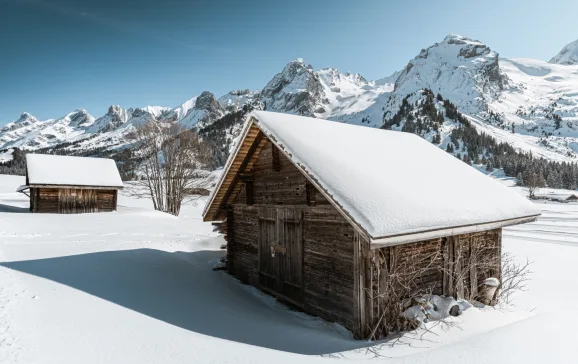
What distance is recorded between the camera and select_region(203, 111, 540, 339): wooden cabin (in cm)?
679

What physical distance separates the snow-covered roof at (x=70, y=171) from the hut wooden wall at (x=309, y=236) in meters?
25.3

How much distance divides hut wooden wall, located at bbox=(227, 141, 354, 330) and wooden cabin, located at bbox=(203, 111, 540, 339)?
0.03 m

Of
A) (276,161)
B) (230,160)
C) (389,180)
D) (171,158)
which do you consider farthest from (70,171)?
(389,180)

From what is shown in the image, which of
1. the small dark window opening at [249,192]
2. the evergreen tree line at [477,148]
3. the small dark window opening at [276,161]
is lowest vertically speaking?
the small dark window opening at [249,192]

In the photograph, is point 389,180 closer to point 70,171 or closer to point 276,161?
point 276,161

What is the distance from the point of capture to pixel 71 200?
3045cm

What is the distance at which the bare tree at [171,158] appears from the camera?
2984cm

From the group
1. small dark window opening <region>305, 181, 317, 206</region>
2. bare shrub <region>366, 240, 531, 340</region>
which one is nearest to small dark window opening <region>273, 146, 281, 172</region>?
small dark window opening <region>305, 181, 317, 206</region>

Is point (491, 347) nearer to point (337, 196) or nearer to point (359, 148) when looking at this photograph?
point (337, 196)

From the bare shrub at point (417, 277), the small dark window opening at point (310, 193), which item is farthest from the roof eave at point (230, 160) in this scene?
the bare shrub at point (417, 277)

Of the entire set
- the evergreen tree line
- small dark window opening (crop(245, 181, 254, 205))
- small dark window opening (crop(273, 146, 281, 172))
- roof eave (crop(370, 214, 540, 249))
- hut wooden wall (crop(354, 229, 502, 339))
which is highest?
the evergreen tree line

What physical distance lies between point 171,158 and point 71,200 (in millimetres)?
9779

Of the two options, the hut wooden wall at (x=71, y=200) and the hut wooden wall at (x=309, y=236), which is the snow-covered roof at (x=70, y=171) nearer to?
the hut wooden wall at (x=71, y=200)

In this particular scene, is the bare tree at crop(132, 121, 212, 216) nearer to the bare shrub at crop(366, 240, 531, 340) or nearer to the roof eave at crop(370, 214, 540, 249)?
the bare shrub at crop(366, 240, 531, 340)
